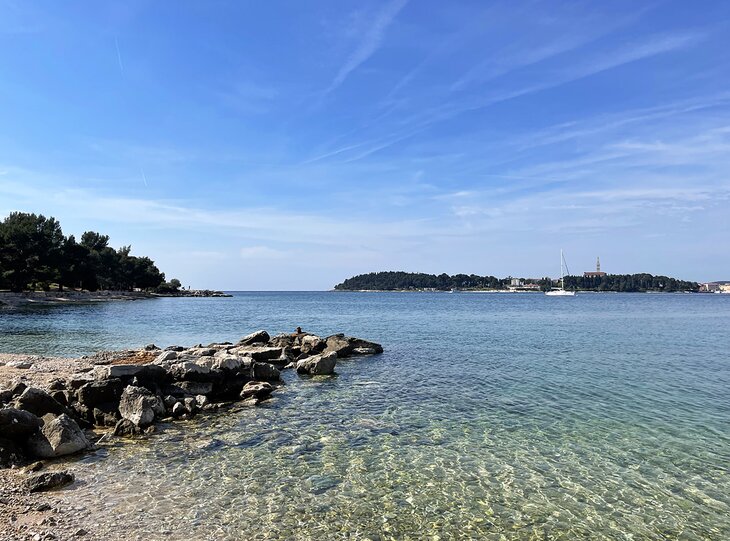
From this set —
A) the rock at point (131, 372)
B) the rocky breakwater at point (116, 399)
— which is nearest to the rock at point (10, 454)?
the rocky breakwater at point (116, 399)

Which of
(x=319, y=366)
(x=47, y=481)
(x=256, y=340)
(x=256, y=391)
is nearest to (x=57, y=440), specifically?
(x=47, y=481)

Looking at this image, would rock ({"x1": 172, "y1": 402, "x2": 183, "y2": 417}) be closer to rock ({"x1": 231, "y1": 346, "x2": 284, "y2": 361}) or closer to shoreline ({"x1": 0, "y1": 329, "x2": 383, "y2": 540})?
shoreline ({"x1": 0, "y1": 329, "x2": 383, "y2": 540})

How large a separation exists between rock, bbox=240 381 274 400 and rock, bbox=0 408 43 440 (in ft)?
26.0

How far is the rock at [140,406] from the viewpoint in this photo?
49.2ft

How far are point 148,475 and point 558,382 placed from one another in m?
18.3

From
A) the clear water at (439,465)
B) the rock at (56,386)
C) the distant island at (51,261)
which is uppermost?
the distant island at (51,261)

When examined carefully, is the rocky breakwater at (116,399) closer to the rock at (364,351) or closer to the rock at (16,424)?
the rock at (16,424)

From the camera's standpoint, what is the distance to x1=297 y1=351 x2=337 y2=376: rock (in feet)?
84.0

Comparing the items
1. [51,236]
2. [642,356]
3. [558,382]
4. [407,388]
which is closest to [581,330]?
[642,356]

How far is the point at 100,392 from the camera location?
1638 cm

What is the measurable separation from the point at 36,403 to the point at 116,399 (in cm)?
268

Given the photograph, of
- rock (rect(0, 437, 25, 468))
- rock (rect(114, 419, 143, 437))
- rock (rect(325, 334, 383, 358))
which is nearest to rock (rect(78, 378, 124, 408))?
rock (rect(114, 419, 143, 437))

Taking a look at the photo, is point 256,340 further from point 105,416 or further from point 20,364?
point 105,416

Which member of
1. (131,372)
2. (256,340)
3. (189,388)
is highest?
(131,372)
